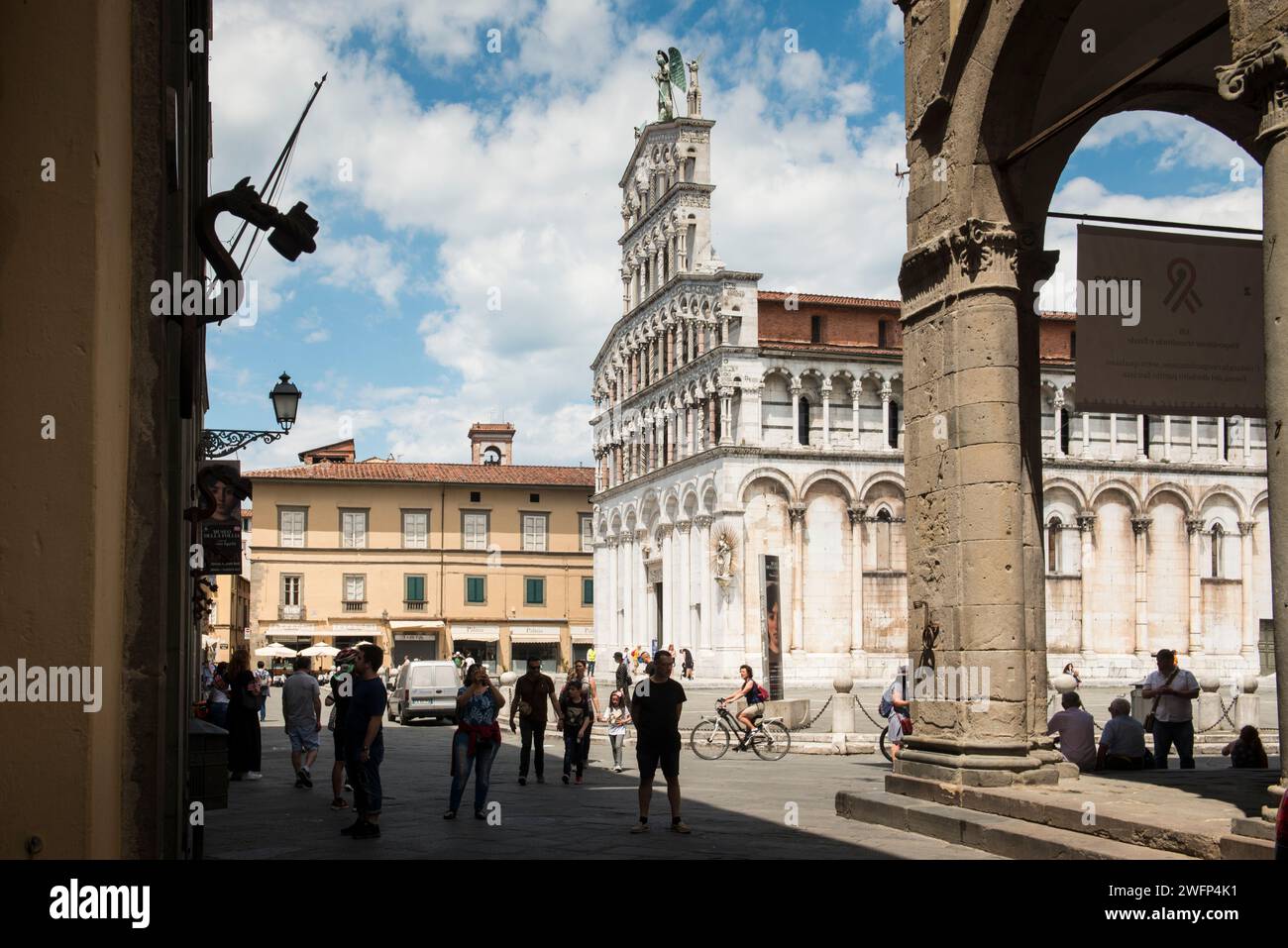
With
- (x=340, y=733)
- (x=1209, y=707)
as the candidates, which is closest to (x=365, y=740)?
(x=340, y=733)

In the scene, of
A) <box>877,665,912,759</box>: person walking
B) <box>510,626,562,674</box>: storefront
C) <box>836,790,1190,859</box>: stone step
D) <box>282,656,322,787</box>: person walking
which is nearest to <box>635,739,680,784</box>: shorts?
<box>836,790,1190,859</box>: stone step

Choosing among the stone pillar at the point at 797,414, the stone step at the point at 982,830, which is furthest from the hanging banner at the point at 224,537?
the stone pillar at the point at 797,414

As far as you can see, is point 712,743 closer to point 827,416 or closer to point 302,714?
point 302,714

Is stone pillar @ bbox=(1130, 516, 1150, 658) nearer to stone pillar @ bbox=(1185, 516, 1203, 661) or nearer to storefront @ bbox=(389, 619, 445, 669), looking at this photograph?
stone pillar @ bbox=(1185, 516, 1203, 661)

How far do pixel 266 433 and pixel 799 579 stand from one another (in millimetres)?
28654

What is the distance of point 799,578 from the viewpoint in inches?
1709

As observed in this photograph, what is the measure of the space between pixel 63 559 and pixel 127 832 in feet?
4.25

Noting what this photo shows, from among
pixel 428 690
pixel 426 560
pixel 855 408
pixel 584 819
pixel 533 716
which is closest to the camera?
pixel 584 819

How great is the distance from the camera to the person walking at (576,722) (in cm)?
1554

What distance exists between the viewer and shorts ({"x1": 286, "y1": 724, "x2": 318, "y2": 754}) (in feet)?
50.7

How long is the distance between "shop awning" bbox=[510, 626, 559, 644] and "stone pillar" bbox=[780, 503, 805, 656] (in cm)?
2167

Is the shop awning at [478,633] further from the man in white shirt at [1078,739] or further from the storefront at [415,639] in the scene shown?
the man in white shirt at [1078,739]
